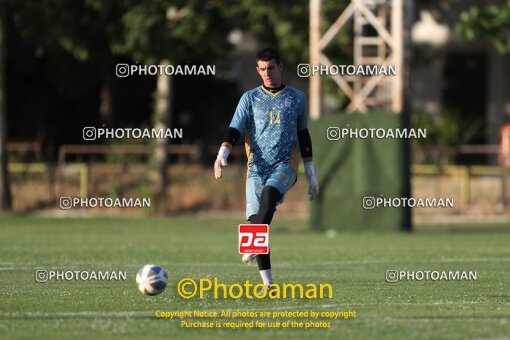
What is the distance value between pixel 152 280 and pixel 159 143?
970 inches

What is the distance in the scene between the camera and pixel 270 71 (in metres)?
14.1

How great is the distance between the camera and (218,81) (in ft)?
158

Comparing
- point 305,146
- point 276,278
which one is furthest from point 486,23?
point 305,146

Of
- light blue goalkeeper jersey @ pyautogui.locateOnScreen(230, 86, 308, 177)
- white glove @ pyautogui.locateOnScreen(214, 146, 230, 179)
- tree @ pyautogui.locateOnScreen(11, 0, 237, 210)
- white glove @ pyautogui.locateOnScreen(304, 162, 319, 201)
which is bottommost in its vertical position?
white glove @ pyautogui.locateOnScreen(304, 162, 319, 201)

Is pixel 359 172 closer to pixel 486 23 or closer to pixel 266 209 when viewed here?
pixel 486 23

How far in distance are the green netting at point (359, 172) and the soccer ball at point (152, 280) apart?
1483 cm

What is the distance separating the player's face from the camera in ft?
45.8

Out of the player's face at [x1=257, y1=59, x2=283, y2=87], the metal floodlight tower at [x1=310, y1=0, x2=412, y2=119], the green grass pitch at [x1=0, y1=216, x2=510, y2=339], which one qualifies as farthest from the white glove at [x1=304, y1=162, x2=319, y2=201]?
the metal floodlight tower at [x1=310, y1=0, x2=412, y2=119]

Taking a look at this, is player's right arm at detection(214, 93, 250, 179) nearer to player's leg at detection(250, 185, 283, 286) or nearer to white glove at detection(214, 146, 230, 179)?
white glove at detection(214, 146, 230, 179)

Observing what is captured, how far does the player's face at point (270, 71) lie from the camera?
550 inches

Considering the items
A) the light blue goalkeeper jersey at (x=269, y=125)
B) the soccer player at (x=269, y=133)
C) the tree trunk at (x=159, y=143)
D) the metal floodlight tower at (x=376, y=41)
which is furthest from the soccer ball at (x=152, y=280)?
the tree trunk at (x=159, y=143)

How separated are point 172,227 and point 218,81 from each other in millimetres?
16700

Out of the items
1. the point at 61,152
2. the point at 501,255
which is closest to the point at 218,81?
the point at 61,152

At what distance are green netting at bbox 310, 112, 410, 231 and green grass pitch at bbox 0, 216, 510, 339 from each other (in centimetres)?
58
